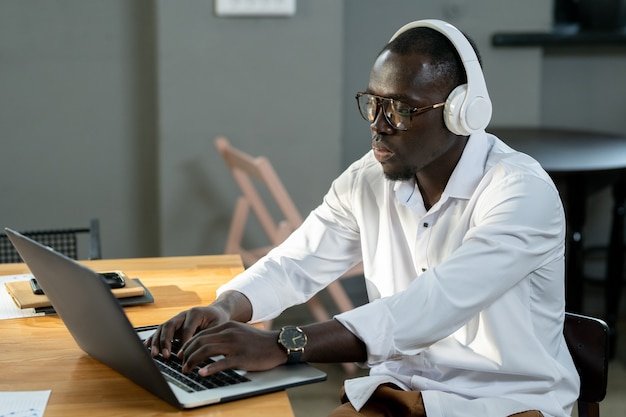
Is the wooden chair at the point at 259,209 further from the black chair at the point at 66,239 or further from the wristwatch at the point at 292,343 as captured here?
the wristwatch at the point at 292,343

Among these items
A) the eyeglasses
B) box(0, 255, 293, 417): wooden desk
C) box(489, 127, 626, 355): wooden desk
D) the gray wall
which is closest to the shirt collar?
the eyeglasses

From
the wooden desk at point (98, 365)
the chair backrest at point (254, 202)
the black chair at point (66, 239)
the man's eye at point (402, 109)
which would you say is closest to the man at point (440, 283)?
the man's eye at point (402, 109)

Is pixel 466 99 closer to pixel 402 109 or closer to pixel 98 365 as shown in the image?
pixel 402 109

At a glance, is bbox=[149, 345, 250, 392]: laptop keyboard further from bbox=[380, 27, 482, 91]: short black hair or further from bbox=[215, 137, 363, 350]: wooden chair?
bbox=[215, 137, 363, 350]: wooden chair

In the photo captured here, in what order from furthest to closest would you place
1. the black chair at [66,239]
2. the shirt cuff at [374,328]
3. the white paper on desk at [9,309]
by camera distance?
the black chair at [66,239], the white paper on desk at [9,309], the shirt cuff at [374,328]

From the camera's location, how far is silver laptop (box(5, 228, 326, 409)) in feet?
4.31

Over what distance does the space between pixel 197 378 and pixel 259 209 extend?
2173 mm

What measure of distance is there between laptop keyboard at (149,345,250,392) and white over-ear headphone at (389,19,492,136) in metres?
0.63

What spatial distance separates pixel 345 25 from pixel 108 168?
1.18 meters

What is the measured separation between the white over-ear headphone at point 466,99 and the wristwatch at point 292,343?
20.0 inches

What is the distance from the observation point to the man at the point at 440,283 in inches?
61.9

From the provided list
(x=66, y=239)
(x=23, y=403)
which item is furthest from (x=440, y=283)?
(x=66, y=239)

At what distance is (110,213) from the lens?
4.02m

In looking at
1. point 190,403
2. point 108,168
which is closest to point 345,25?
point 108,168
